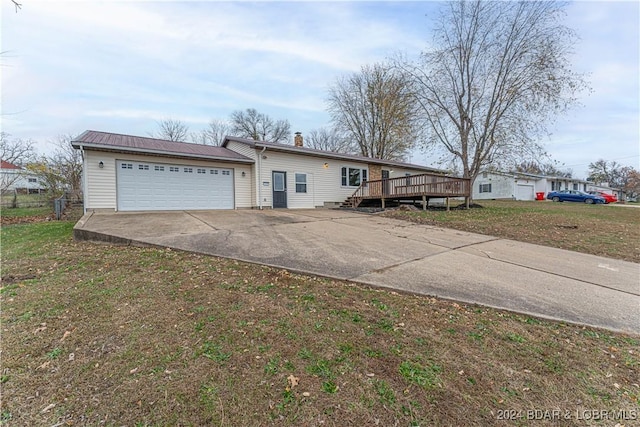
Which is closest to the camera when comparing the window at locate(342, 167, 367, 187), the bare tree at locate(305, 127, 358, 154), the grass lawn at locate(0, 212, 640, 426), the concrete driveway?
the grass lawn at locate(0, 212, 640, 426)


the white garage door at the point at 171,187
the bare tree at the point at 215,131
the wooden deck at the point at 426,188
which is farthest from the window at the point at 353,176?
the bare tree at the point at 215,131

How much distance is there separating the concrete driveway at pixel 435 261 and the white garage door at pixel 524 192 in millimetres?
29405

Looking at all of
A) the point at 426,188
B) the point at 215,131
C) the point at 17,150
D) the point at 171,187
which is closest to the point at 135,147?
the point at 171,187

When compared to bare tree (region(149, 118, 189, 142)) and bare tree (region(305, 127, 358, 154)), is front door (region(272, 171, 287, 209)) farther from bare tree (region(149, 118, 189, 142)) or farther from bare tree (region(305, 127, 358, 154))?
bare tree (region(149, 118, 189, 142))

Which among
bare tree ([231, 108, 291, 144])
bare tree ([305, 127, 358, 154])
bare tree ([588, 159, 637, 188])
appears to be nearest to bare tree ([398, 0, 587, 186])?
bare tree ([305, 127, 358, 154])

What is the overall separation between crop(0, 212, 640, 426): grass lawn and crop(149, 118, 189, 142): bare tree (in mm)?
32922

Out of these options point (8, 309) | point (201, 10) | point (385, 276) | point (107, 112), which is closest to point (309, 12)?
point (201, 10)

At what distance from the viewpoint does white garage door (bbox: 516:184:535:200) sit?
32.1 meters

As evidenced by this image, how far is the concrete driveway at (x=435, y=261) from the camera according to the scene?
3958 mm

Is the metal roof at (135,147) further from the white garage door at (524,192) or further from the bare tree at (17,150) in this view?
the white garage door at (524,192)

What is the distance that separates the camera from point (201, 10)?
27.6 feet

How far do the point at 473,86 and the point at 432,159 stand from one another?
4.39 m

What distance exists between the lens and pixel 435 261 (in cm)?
568

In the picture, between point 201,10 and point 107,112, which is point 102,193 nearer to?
point 201,10
